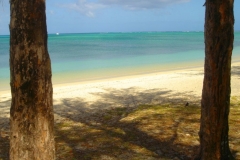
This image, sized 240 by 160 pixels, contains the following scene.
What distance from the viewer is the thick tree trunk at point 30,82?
100 inches

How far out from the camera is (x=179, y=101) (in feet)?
28.5

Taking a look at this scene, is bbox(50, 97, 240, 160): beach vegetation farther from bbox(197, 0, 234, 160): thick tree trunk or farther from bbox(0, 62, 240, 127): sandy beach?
bbox(0, 62, 240, 127): sandy beach

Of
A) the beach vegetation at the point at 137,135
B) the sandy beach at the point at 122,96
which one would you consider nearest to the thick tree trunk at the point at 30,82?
the beach vegetation at the point at 137,135

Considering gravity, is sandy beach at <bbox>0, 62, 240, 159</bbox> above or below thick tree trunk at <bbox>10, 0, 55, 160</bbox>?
below

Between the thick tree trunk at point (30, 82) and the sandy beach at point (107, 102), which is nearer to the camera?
the thick tree trunk at point (30, 82)

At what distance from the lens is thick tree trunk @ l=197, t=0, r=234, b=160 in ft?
10.6

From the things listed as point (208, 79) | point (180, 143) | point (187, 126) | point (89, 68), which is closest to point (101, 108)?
point (187, 126)

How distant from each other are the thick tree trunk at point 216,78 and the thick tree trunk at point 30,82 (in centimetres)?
173

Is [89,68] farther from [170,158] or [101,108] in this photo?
[170,158]

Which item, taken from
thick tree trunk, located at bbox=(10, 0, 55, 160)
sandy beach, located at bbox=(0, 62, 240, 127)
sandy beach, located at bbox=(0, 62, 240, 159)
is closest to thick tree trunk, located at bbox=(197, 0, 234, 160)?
sandy beach, located at bbox=(0, 62, 240, 159)

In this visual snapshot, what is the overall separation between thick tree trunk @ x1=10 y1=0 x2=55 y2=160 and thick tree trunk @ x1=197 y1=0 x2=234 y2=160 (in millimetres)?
1734

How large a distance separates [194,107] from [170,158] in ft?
11.8

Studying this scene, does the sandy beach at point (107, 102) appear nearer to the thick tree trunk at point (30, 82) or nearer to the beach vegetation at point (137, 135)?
the beach vegetation at point (137, 135)

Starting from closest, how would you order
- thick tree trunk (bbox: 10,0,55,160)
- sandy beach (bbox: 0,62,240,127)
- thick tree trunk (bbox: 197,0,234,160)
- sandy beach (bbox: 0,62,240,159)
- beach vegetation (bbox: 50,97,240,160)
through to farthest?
thick tree trunk (bbox: 10,0,55,160) → thick tree trunk (bbox: 197,0,234,160) → beach vegetation (bbox: 50,97,240,160) → sandy beach (bbox: 0,62,240,159) → sandy beach (bbox: 0,62,240,127)
